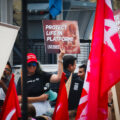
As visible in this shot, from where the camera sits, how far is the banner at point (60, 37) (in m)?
7.01

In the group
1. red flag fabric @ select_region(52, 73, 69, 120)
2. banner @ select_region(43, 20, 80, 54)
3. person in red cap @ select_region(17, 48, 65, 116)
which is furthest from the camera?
banner @ select_region(43, 20, 80, 54)

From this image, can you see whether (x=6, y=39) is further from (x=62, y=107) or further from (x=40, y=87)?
(x=62, y=107)

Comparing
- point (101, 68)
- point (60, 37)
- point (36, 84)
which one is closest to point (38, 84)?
point (36, 84)

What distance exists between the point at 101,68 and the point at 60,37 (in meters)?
2.32

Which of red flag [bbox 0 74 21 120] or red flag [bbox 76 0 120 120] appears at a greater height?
red flag [bbox 76 0 120 120]

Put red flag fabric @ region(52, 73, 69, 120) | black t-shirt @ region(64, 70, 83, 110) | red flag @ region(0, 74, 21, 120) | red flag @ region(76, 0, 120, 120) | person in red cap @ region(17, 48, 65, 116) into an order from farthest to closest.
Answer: black t-shirt @ region(64, 70, 83, 110)
person in red cap @ region(17, 48, 65, 116)
red flag fabric @ region(52, 73, 69, 120)
red flag @ region(0, 74, 21, 120)
red flag @ region(76, 0, 120, 120)

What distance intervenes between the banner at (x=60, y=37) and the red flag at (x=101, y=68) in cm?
195

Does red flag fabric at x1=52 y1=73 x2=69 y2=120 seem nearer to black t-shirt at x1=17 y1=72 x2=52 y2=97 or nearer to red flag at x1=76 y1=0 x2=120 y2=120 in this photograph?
black t-shirt at x1=17 y1=72 x2=52 y2=97

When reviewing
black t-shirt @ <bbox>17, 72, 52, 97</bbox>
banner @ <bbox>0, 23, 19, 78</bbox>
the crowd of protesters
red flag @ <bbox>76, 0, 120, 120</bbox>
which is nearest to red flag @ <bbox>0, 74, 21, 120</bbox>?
the crowd of protesters

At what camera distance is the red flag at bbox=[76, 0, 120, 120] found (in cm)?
479

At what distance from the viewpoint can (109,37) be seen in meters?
5.05

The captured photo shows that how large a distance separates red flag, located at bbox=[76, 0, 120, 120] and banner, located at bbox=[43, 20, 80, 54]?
1.95 metres

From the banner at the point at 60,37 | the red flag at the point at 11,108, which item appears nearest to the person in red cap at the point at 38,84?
the red flag at the point at 11,108

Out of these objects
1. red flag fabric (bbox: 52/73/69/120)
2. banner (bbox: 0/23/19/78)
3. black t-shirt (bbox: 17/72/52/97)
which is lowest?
red flag fabric (bbox: 52/73/69/120)
